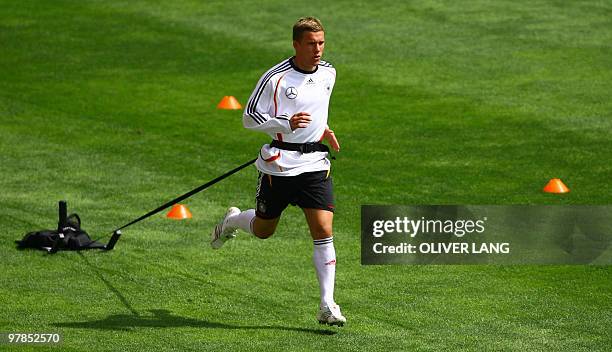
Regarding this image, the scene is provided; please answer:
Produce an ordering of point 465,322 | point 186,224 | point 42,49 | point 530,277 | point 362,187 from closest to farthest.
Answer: point 465,322, point 530,277, point 186,224, point 362,187, point 42,49

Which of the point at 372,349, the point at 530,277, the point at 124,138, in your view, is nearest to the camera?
the point at 372,349

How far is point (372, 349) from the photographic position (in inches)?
393

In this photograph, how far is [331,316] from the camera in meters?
10.2

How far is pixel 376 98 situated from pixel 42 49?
6.50 metres

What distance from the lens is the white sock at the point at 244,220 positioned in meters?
11.3

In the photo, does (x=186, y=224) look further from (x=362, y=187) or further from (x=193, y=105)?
(x=193, y=105)

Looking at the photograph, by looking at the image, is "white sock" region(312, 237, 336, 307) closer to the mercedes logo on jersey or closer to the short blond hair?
the mercedes logo on jersey

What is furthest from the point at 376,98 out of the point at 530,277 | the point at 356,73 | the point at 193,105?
the point at 530,277

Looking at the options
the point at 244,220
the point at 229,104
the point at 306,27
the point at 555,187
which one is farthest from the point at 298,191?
the point at 229,104

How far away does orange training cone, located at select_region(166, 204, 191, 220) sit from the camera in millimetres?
14023

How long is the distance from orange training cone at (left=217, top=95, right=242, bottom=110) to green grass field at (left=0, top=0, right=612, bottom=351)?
0.24m

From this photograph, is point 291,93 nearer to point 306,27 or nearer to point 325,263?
point 306,27

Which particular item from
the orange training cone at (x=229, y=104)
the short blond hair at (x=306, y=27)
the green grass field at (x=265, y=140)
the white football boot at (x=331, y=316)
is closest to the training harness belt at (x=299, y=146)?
the short blond hair at (x=306, y=27)

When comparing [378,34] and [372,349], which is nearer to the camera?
[372,349]
